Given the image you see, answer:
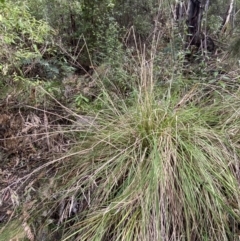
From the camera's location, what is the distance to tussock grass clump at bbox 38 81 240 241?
144 cm

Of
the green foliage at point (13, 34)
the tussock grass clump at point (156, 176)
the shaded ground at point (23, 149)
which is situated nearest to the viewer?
the tussock grass clump at point (156, 176)

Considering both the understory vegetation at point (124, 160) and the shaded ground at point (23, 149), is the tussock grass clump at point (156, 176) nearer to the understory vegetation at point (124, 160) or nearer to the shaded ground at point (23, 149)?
the understory vegetation at point (124, 160)

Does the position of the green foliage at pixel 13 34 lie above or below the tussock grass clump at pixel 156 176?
above

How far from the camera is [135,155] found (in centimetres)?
164

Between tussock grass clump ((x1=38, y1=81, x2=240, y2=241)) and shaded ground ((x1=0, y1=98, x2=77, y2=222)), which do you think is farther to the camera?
shaded ground ((x1=0, y1=98, x2=77, y2=222))

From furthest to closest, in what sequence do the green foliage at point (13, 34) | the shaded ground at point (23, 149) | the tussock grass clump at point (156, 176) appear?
the green foliage at point (13, 34) → the shaded ground at point (23, 149) → the tussock grass clump at point (156, 176)

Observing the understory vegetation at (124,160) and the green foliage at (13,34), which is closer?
the understory vegetation at (124,160)

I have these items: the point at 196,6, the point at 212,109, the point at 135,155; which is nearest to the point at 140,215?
the point at 135,155

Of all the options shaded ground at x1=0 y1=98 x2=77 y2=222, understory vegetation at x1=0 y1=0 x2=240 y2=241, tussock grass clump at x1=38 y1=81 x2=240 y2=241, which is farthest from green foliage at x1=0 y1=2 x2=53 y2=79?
tussock grass clump at x1=38 y1=81 x2=240 y2=241

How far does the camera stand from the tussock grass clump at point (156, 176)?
1438mm

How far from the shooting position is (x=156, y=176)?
4.82 ft

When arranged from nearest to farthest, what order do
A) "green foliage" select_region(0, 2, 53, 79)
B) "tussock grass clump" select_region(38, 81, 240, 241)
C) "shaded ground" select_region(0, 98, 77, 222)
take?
"tussock grass clump" select_region(38, 81, 240, 241) → "shaded ground" select_region(0, 98, 77, 222) → "green foliage" select_region(0, 2, 53, 79)

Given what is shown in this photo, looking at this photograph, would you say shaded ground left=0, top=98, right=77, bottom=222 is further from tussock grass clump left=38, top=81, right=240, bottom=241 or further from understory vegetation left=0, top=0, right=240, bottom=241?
tussock grass clump left=38, top=81, right=240, bottom=241

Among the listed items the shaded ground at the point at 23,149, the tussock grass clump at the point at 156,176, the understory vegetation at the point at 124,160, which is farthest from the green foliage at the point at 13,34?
the tussock grass clump at the point at 156,176
